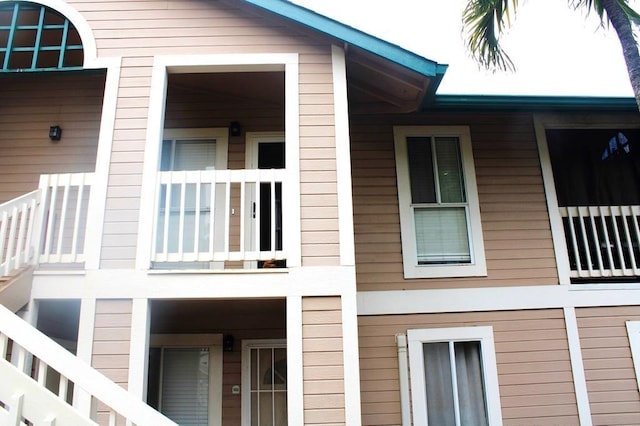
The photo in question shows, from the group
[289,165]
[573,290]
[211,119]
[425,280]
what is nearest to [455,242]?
[425,280]

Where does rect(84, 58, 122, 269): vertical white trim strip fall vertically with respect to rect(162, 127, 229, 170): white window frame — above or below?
below

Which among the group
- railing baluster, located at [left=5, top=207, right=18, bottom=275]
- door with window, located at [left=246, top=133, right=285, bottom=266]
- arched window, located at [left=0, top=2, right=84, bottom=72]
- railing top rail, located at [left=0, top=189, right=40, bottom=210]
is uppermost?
arched window, located at [left=0, top=2, right=84, bottom=72]

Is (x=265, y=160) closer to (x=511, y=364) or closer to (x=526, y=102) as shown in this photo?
(x=526, y=102)

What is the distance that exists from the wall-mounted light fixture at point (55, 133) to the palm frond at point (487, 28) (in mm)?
5517

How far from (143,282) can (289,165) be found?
71.8 inches

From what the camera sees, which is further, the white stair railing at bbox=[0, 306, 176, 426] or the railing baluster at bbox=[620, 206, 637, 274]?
the railing baluster at bbox=[620, 206, 637, 274]

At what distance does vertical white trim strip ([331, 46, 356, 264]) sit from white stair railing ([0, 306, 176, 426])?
7.54 feet

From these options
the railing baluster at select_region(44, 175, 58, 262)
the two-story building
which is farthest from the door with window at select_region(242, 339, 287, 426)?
the railing baluster at select_region(44, 175, 58, 262)

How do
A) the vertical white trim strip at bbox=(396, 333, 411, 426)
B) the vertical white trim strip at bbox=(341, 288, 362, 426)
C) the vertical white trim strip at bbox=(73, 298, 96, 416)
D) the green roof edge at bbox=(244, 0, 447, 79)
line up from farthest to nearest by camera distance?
the vertical white trim strip at bbox=(396, 333, 411, 426)
the green roof edge at bbox=(244, 0, 447, 79)
the vertical white trim strip at bbox=(73, 298, 96, 416)
the vertical white trim strip at bbox=(341, 288, 362, 426)

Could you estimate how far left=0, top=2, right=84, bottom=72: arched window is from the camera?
506 cm

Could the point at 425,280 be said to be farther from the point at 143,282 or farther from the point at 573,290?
the point at 143,282

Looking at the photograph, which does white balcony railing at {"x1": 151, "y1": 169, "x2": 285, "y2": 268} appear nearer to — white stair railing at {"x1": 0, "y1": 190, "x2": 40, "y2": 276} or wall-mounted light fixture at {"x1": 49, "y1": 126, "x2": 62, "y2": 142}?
white stair railing at {"x1": 0, "y1": 190, "x2": 40, "y2": 276}

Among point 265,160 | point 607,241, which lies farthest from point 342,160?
point 607,241

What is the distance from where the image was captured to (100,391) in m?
2.84
